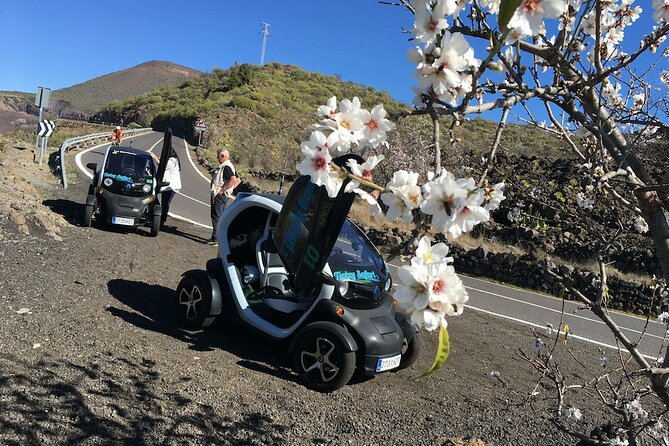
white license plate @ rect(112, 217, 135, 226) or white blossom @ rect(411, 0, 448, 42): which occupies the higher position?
white blossom @ rect(411, 0, 448, 42)

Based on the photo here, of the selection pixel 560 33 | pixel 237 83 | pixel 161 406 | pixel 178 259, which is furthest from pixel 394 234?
pixel 237 83

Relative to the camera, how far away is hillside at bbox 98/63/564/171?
4103 cm

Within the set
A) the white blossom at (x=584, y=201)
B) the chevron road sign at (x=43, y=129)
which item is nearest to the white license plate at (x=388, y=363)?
the white blossom at (x=584, y=201)

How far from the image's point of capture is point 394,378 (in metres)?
5.39

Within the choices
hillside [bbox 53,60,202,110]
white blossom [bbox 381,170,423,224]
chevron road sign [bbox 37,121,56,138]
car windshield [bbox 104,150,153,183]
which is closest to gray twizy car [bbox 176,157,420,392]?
white blossom [bbox 381,170,423,224]

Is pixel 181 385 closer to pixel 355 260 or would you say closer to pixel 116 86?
pixel 355 260

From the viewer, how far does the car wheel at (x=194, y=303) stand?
5.58 meters

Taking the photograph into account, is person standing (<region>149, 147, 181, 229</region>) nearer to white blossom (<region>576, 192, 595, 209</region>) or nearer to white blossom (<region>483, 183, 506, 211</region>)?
white blossom (<region>576, 192, 595, 209</region>)

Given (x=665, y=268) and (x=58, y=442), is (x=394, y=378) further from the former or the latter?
(x=665, y=268)

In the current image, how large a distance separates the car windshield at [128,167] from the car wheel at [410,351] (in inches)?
286

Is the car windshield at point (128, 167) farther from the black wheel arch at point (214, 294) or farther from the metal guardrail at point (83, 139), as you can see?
the black wheel arch at point (214, 294)

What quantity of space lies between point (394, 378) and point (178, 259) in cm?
512

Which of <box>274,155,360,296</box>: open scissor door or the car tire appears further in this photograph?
the car tire

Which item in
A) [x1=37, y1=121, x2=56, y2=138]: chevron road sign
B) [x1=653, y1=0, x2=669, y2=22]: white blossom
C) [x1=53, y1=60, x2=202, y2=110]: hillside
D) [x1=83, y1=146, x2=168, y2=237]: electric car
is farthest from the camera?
[x1=53, y1=60, x2=202, y2=110]: hillside
